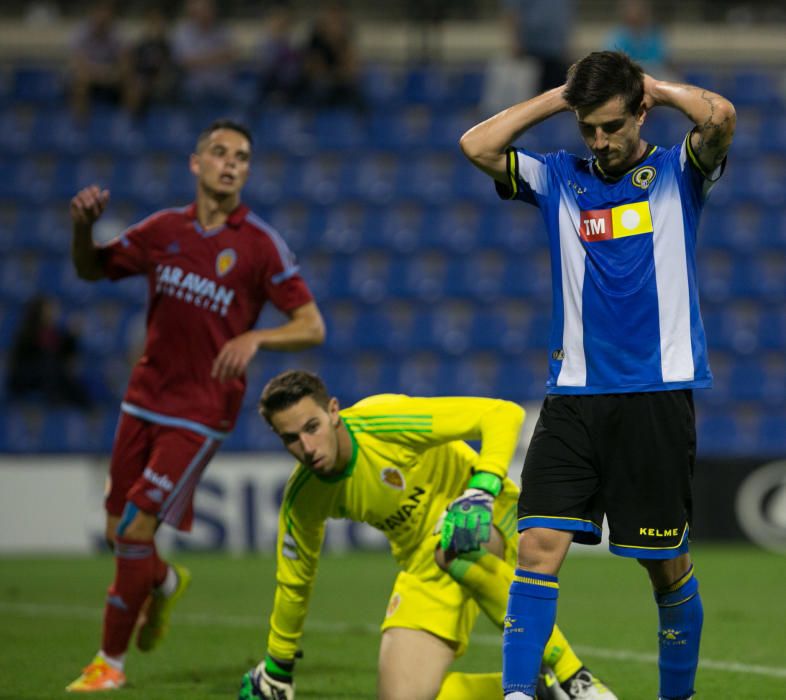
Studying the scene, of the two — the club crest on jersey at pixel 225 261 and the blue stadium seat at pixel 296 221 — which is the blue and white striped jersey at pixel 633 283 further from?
the blue stadium seat at pixel 296 221

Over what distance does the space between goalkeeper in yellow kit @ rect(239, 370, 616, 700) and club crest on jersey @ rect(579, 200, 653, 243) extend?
74 cm

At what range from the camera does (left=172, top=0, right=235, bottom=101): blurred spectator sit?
1566cm

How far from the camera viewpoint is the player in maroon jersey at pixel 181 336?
605cm

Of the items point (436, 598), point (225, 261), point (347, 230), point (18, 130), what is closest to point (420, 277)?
point (347, 230)

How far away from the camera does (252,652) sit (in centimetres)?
680

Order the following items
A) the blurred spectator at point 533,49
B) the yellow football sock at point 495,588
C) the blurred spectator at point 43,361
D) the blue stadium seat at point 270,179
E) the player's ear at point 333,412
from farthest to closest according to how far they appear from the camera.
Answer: the blue stadium seat at point 270,179 < the blurred spectator at point 533,49 < the blurred spectator at point 43,361 < the player's ear at point 333,412 < the yellow football sock at point 495,588

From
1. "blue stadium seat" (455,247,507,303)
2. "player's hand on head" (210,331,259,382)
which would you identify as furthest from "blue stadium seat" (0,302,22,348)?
"player's hand on head" (210,331,259,382)

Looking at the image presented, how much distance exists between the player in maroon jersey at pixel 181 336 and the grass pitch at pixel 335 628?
0.43m

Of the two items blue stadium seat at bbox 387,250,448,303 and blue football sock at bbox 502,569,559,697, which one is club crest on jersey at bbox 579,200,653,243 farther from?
blue stadium seat at bbox 387,250,448,303

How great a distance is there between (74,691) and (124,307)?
910cm

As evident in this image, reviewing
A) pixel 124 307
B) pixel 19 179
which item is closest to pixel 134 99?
pixel 19 179

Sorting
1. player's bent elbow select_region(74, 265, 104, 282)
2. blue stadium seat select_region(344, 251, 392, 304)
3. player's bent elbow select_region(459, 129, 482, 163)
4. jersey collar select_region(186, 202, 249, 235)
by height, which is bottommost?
blue stadium seat select_region(344, 251, 392, 304)

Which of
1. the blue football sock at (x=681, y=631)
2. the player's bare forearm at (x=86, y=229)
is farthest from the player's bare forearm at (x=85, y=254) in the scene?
the blue football sock at (x=681, y=631)

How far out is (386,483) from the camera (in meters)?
5.20
